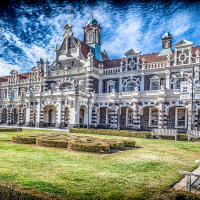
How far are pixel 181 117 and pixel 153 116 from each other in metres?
4.42

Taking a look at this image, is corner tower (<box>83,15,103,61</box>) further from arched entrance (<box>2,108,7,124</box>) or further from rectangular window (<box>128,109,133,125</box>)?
arched entrance (<box>2,108,7,124</box>)

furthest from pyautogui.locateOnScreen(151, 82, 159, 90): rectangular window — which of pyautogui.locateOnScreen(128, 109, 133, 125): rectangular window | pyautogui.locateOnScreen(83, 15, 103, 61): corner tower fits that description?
pyautogui.locateOnScreen(83, 15, 103, 61): corner tower

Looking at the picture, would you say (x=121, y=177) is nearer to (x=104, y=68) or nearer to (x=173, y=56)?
(x=173, y=56)

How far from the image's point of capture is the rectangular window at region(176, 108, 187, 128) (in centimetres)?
3156

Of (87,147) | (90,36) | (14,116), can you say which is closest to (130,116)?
(90,36)

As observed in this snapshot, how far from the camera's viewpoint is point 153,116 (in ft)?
112

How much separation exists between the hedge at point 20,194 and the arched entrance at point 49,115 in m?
36.8

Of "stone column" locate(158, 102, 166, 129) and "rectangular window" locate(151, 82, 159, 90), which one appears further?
"rectangular window" locate(151, 82, 159, 90)

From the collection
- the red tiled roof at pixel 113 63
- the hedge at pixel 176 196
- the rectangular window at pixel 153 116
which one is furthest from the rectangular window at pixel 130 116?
the hedge at pixel 176 196

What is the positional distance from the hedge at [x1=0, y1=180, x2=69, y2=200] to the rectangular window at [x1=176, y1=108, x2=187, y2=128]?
30.2m

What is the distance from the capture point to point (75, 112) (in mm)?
34406

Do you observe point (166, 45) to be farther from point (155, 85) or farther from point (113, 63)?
point (113, 63)

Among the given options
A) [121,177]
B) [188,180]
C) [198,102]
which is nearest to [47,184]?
[121,177]

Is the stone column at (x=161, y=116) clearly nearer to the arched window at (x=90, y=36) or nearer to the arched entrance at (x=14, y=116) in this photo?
the arched window at (x=90, y=36)
